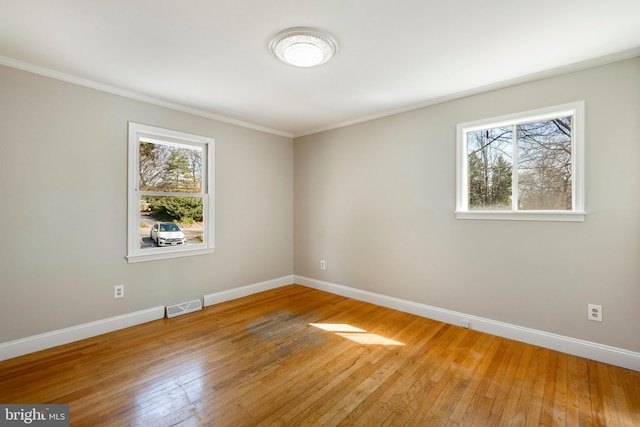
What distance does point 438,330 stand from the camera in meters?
3.00

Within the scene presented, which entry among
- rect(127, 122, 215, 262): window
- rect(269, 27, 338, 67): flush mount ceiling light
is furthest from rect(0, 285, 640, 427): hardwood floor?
rect(269, 27, 338, 67): flush mount ceiling light

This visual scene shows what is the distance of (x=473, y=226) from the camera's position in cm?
303

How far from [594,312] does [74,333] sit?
4.66 meters

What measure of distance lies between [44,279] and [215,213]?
177cm

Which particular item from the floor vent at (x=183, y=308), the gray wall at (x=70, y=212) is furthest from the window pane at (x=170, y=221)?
the floor vent at (x=183, y=308)

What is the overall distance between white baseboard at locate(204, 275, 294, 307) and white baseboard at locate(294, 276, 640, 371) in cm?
119

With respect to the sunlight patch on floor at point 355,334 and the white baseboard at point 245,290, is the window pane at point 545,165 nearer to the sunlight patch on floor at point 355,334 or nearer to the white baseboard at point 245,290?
the sunlight patch on floor at point 355,334

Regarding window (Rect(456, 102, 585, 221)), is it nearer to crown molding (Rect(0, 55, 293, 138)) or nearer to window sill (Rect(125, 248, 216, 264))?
crown molding (Rect(0, 55, 293, 138))

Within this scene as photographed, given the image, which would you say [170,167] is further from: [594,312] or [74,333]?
[594,312]

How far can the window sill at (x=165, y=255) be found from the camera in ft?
10.2

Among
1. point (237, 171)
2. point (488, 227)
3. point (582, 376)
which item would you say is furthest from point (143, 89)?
point (582, 376)

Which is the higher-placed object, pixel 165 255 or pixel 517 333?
pixel 165 255

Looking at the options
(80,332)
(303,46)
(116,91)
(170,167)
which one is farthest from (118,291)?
(303,46)

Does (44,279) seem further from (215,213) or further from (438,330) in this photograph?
(438,330)
